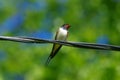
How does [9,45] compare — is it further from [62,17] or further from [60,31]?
[60,31]

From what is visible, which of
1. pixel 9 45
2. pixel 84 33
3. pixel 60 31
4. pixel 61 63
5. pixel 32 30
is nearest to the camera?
pixel 60 31

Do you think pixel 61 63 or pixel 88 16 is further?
pixel 88 16

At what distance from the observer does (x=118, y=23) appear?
9.12 meters

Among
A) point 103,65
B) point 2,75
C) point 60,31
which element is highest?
point 60,31

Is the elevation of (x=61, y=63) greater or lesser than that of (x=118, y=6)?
lesser

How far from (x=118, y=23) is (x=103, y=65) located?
65.1 inches

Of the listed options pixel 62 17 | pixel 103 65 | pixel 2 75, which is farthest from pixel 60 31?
pixel 62 17

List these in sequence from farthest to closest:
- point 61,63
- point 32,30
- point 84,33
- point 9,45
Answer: point 32,30
point 9,45
point 84,33
point 61,63

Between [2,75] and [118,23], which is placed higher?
[118,23]

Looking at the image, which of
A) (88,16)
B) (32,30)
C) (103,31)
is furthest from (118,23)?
(32,30)

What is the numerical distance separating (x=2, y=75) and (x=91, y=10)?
2.60 m

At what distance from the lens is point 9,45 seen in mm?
9695

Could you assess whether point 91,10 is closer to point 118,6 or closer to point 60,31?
point 118,6

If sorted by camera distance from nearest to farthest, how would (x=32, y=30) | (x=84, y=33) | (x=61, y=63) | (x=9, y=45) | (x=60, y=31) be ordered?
(x=60, y=31), (x=61, y=63), (x=84, y=33), (x=9, y=45), (x=32, y=30)
